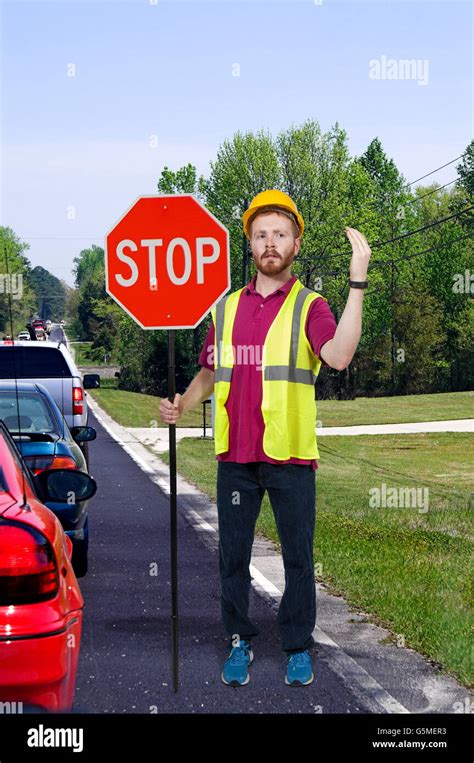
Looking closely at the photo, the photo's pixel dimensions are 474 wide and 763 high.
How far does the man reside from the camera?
16.3ft

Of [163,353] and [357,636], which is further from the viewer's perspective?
[163,353]

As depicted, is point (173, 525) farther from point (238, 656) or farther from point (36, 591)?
point (36, 591)

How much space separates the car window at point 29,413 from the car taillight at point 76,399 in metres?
5.88

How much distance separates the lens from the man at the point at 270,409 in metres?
4.98

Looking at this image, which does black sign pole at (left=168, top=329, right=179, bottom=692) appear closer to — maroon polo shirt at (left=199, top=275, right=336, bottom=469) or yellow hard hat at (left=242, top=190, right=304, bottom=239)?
maroon polo shirt at (left=199, top=275, right=336, bottom=469)

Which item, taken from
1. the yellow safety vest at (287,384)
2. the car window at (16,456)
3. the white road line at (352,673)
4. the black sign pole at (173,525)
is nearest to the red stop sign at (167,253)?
the black sign pole at (173,525)

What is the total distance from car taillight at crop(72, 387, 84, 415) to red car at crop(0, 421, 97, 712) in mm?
12901

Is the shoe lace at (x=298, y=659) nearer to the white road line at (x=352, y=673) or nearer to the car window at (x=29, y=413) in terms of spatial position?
the white road line at (x=352, y=673)

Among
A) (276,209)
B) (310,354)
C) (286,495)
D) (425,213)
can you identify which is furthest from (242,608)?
(425,213)

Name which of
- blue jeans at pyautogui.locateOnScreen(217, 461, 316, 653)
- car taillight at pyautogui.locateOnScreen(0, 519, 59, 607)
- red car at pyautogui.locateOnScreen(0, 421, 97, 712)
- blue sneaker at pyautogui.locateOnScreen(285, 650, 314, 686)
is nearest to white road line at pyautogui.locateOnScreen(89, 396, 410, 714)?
blue sneaker at pyautogui.locateOnScreen(285, 650, 314, 686)

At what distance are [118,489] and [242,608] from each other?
397 inches

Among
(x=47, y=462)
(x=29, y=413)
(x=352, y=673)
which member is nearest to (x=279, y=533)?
(x=352, y=673)

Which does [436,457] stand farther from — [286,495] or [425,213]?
[425,213]

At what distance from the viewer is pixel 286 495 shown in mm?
5062
